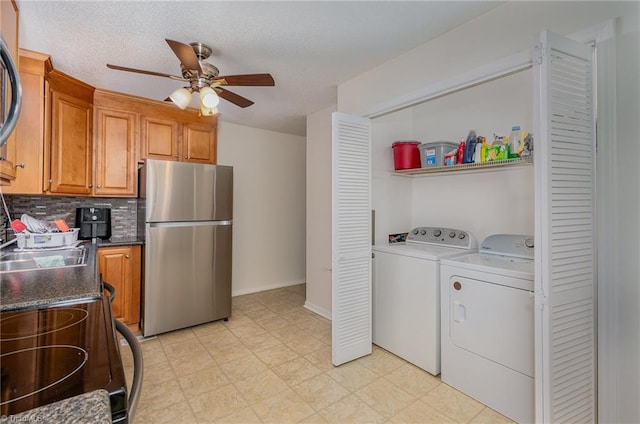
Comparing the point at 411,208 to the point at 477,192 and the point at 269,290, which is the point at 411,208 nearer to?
the point at 477,192

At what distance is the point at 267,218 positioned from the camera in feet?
14.7

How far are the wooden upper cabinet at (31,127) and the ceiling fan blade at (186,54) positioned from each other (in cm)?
132

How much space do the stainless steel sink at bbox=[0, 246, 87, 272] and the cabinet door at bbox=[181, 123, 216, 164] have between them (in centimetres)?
151

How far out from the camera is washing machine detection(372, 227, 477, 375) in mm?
2199

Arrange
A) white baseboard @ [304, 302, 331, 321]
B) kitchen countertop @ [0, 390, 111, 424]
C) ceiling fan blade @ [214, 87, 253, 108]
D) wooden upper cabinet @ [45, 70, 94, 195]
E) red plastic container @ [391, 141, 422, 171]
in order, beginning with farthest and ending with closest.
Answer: white baseboard @ [304, 302, 331, 321], red plastic container @ [391, 141, 422, 171], wooden upper cabinet @ [45, 70, 94, 195], ceiling fan blade @ [214, 87, 253, 108], kitchen countertop @ [0, 390, 111, 424]

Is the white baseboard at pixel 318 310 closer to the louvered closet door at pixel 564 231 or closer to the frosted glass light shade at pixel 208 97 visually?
the louvered closet door at pixel 564 231

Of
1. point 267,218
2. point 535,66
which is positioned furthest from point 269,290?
point 535,66


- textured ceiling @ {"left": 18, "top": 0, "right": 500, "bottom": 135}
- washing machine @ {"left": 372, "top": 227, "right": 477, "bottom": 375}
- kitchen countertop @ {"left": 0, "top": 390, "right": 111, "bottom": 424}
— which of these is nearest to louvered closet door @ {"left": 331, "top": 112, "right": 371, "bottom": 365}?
washing machine @ {"left": 372, "top": 227, "right": 477, "bottom": 375}

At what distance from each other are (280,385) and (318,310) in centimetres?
146

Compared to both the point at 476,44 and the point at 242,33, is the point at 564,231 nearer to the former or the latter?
the point at 476,44

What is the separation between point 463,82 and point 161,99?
291 cm

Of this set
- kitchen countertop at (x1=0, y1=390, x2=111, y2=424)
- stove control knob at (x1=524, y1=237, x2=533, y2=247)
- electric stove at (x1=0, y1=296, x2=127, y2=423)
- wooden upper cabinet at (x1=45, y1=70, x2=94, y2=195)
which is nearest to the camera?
kitchen countertop at (x1=0, y1=390, x2=111, y2=424)

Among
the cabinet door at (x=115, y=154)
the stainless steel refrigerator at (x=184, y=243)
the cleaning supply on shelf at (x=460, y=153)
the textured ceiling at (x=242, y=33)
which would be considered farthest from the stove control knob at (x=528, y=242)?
the cabinet door at (x=115, y=154)

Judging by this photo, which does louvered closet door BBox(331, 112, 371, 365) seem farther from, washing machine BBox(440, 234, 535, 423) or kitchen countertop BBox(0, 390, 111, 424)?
kitchen countertop BBox(0, 390, 111, 424)
